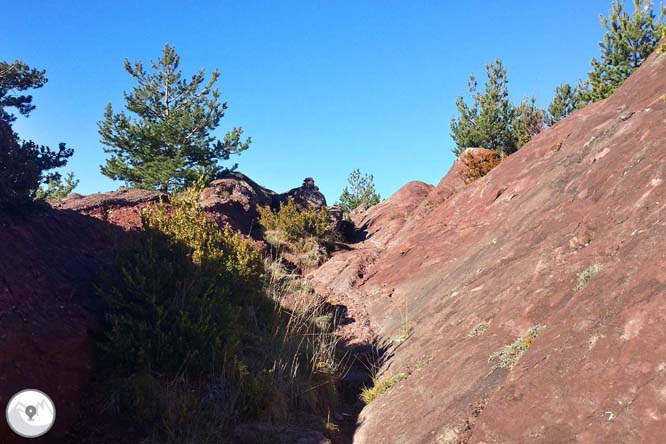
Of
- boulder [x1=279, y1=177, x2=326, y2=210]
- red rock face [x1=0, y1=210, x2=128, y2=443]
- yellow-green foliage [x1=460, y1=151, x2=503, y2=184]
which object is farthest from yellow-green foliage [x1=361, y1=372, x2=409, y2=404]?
boulder [x1=279, y1=177, x2=326, y2=210]

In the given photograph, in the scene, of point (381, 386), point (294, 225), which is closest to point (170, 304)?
point (381, 386)

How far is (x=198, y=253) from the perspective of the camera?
7344mm

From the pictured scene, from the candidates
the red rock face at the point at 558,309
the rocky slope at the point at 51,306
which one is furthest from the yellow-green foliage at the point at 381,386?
the rocky slope at the point at 51,306

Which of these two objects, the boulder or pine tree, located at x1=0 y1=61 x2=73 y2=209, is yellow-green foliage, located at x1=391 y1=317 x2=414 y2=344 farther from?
the boulder

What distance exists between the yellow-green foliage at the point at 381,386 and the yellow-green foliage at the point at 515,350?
1.84 meters

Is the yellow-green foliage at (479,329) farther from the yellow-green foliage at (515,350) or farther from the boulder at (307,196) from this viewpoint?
the boulder at (307,196)

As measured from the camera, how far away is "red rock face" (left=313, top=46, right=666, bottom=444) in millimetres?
2729

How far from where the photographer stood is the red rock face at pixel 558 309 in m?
2.73

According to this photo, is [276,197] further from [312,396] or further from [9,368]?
[9,368]

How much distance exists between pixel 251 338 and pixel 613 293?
4977mm

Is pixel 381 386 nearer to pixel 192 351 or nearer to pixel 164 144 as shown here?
pixel 192 351

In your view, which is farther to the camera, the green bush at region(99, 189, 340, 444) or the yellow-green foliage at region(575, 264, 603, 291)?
the green bush at region(99, 189, 340, 444)

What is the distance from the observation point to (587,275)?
402 cm

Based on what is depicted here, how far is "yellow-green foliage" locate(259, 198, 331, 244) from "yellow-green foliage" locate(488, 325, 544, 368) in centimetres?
1293
